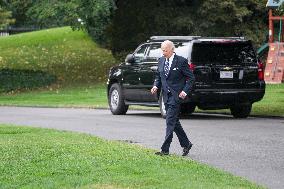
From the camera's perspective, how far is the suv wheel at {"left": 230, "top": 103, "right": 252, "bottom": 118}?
21578mm

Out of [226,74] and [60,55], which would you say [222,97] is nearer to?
[226,74]

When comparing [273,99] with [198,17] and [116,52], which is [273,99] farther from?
[116,52]

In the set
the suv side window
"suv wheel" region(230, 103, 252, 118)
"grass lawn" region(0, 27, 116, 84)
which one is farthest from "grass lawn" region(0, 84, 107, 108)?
"suv wheel" region(230, 103, 252, 118)

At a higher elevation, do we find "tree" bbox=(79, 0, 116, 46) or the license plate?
the license plate

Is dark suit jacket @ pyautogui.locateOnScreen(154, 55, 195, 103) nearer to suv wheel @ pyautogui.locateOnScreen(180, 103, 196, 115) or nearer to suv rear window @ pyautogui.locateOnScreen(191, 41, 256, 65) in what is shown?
suv rear window @ pyautogui.locateOnScreen(191, 41, 256, 65)

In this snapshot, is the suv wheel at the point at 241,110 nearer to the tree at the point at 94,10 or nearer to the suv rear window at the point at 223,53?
the suv rear window at the point at 223,53

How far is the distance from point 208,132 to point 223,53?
13.8 ft

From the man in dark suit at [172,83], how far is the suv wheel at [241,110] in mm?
8859

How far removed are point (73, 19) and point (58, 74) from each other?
6.03m

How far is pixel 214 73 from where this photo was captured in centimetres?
2053

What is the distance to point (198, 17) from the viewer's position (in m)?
42.0

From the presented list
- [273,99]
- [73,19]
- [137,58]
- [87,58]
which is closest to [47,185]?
[137,58]

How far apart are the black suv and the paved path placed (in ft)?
1.44

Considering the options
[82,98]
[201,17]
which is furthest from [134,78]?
[201,17]
